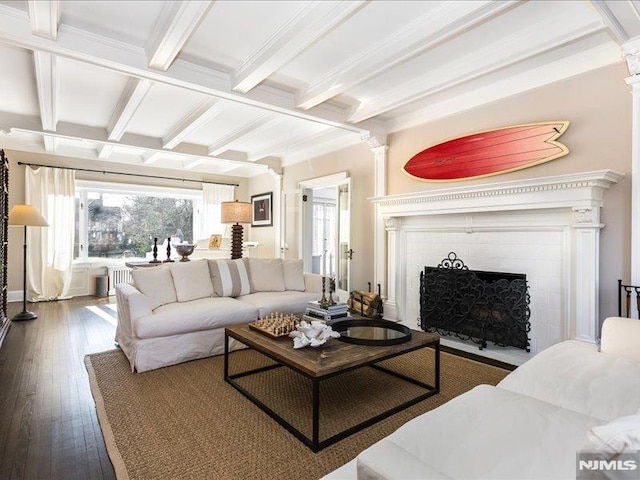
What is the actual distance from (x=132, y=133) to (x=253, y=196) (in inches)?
107

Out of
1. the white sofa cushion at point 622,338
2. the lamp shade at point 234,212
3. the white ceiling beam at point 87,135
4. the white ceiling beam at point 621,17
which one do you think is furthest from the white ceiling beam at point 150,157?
the white sofa cushion at point 622,338

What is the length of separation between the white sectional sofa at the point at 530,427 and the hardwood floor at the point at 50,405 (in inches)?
55.2

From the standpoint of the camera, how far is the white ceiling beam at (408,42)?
6.92 ft

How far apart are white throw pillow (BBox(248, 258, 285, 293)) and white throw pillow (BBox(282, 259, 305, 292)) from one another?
6 centimetres

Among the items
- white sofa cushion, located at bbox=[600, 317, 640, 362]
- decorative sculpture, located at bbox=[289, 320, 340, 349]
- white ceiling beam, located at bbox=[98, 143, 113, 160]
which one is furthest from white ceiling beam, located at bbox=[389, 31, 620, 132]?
white ceiling beam, located at bbox=[98, 143, 113, 160]

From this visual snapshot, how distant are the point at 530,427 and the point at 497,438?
0.16m

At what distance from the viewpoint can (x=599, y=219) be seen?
261 centimetres

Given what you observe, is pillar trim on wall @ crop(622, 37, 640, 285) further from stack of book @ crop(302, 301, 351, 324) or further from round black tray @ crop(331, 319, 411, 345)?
stack of book @ crop(302, 301, 351, 324)

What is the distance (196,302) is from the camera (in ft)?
10.8

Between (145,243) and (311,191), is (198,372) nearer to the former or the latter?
(311,191)

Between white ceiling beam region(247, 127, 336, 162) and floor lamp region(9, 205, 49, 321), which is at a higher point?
white ceiling beam region(247, 127, 336, 162)

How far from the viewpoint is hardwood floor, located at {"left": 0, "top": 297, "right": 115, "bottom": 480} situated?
5.40 feet

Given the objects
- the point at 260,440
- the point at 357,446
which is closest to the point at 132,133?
the point at 260,440

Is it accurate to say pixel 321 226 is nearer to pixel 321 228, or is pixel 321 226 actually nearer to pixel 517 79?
pixel 321 228
